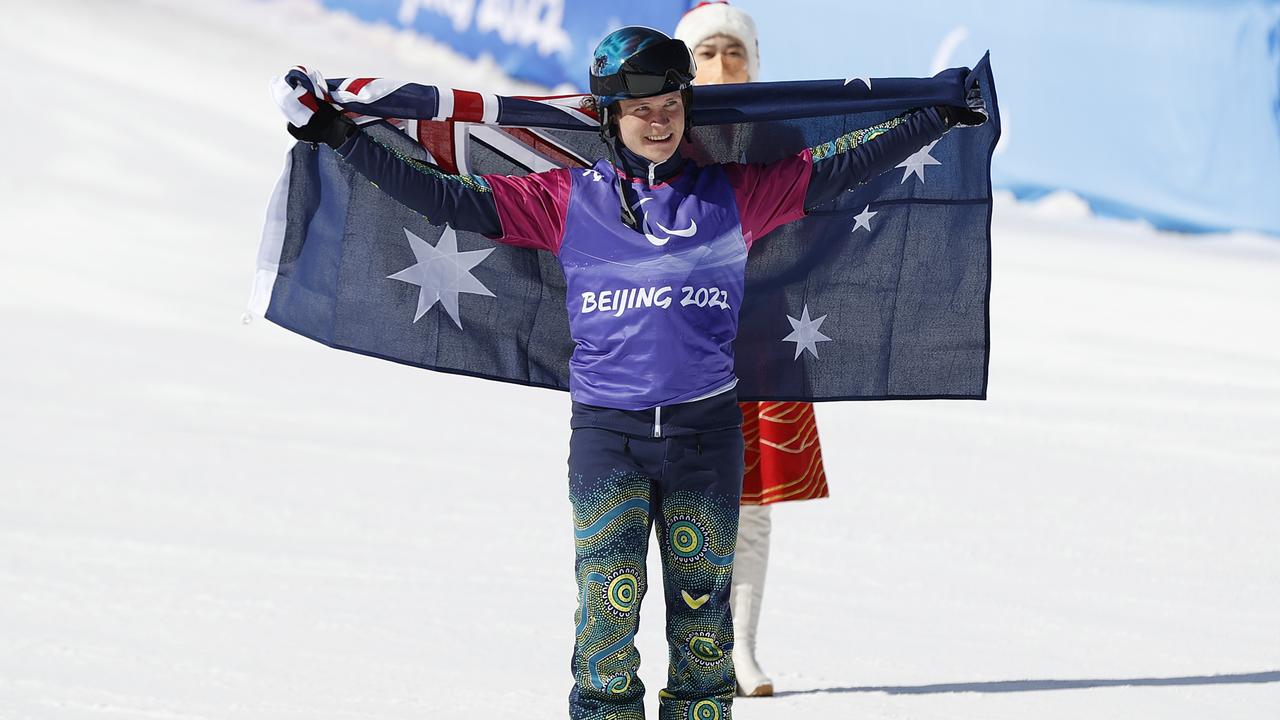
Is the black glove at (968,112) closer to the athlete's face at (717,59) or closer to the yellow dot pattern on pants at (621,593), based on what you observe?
the athlete's face at (717,59)

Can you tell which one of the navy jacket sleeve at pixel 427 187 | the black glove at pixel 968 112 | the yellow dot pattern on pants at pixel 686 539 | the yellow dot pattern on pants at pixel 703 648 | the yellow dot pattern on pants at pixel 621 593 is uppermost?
the black glove at pixel 968 112

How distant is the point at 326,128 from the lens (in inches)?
140

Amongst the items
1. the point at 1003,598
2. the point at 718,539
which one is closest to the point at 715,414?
the point at 718,539

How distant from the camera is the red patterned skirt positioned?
4.84 metres

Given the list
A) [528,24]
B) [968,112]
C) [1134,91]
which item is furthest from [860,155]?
[528,24]

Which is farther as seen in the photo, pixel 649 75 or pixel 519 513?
pixel 519 513

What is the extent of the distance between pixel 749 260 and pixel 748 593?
1.03 m

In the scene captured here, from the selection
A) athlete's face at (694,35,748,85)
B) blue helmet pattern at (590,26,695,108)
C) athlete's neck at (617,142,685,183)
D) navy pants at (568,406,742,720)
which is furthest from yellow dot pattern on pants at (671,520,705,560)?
athlete's face at (694,35,748,85)

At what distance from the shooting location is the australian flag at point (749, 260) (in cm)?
421

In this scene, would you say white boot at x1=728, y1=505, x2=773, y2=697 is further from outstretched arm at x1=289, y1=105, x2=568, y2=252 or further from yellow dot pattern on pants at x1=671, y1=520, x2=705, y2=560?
outstretched arm at x1=289, y1=105, x2=568, y2=252

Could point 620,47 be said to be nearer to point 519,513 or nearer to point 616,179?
point 616,179

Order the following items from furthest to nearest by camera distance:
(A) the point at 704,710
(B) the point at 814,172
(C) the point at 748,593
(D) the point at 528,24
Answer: (D) the point at 528,24 < (C) the point at 748,593 < (B) the point at 814,172 < (A) the point at 704,710

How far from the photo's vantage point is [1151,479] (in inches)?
317

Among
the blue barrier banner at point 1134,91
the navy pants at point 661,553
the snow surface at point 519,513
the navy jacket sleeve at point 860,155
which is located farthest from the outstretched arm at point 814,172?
the blue barrier banner at point 1134,91
